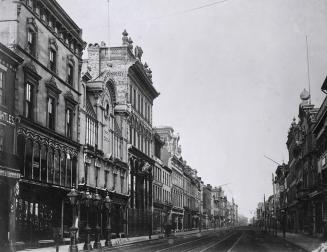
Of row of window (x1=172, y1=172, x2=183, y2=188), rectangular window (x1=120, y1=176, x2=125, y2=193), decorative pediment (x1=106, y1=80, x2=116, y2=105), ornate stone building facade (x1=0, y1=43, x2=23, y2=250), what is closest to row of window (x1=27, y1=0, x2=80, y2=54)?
ornate stone building facade (x1=0, y1=43, x2=23, y2=250)

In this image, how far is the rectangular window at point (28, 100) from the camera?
3362 cm

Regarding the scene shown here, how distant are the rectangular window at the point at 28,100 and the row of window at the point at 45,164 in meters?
1.72

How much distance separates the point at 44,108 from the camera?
36844 millimetres

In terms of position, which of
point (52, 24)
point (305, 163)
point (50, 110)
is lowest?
point (305, 163)

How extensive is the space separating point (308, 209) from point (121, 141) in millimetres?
25980

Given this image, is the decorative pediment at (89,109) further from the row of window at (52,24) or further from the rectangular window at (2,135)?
the rectangular window at (2,135)

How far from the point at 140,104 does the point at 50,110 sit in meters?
31.9

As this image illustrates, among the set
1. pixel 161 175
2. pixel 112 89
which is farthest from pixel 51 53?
pixel 161 175

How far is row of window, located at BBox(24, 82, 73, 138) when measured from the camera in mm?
33938

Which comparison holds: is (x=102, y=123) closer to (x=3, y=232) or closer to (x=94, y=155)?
(x=94, y=155)

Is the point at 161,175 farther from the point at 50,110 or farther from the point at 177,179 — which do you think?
the point at 50,110

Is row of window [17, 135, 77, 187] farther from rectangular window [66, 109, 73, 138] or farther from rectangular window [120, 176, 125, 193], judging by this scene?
rectangular window [120, 176, 125, 193]

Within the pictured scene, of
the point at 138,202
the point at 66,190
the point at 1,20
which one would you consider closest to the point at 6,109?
the point at 1,20

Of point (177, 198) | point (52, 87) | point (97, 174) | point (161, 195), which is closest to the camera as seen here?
point (52, 87)
